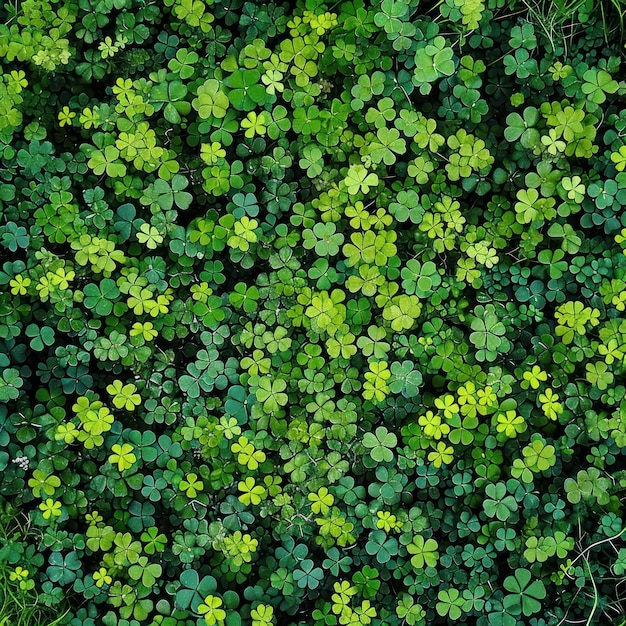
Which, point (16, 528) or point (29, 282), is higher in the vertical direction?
point (29, 282)

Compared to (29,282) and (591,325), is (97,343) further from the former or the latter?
(591,325)

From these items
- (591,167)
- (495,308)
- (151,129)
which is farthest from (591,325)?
(151,129)

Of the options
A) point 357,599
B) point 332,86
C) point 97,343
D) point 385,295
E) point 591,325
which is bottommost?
point 357,599

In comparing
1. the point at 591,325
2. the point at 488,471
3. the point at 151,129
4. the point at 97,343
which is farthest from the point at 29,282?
the point at 591,325

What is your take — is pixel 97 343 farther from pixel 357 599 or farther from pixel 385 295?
pixel 357 599

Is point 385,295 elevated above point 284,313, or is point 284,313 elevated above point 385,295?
point 385,295

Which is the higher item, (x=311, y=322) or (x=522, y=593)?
(x=311, y=322)
